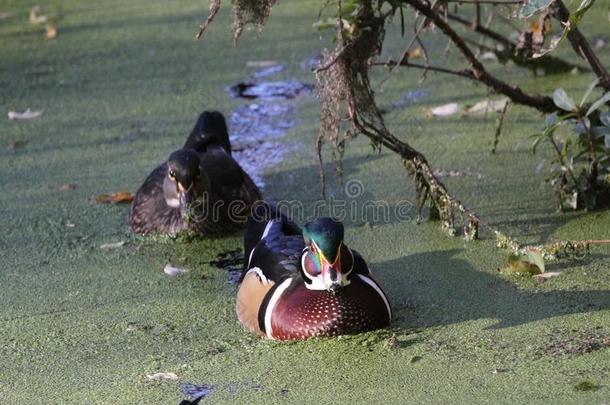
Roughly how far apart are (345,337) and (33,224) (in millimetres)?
2022

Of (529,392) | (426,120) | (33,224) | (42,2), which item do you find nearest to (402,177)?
(426,120)

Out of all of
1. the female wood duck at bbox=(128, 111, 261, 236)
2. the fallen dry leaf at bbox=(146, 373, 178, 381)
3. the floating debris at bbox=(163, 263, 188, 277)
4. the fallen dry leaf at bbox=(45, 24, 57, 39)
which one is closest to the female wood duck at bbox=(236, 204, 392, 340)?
the fallen dry leaf at bbox=(146, 373, 178, 381)

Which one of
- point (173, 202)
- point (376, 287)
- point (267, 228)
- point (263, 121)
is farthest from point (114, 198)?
A: point (376, 287)

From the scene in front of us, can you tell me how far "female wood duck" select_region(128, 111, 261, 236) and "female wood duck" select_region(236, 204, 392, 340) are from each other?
1.10m

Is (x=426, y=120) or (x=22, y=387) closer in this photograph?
(x=22, y=387)

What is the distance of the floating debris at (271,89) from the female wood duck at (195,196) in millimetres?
1256

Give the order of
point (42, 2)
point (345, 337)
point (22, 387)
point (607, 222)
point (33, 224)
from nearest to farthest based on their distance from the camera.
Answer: point (22, 387) → point (345, 337) → point (607, 222) → point (33, 224) → point (42, 2)

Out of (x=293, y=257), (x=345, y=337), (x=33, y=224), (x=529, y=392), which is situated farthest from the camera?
(x=33, y=224)

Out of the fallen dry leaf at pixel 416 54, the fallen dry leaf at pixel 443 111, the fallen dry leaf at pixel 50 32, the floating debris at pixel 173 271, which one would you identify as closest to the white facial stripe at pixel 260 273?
the floating debris at pixel 173 271

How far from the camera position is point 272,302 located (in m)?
4.44

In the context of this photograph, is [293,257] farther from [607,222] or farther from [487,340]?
[607,222]

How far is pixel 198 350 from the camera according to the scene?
429cm

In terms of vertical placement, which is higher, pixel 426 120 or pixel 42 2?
pixel 42 2

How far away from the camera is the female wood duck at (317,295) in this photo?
14.2ft
